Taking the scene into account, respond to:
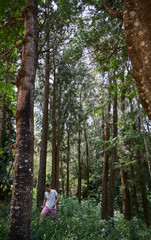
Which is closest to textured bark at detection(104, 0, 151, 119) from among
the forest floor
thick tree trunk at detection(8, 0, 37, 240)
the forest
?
the forest

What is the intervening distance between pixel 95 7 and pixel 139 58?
4.76 m

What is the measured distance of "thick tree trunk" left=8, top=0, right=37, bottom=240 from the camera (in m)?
3.33

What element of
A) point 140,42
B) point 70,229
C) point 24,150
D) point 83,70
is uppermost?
point 83,70

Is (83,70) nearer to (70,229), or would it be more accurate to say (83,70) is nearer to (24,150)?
(24,150)

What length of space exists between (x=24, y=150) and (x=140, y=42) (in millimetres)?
2828

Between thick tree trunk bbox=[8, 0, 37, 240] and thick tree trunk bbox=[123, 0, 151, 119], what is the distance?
268cm

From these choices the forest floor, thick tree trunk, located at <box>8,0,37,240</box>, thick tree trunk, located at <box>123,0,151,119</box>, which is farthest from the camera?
the forest floor

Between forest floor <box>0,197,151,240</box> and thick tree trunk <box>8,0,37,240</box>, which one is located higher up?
thick tree trunk <box>8,0,37,240</box>

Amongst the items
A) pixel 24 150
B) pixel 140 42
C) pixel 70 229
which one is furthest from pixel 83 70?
pixel 140 42

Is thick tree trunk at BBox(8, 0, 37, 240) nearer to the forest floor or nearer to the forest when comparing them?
the forest

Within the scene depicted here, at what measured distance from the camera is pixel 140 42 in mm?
1631

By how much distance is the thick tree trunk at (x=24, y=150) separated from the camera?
3.33m

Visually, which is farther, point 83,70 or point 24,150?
point 83,70

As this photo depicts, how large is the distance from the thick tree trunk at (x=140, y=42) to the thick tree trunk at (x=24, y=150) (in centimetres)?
268
